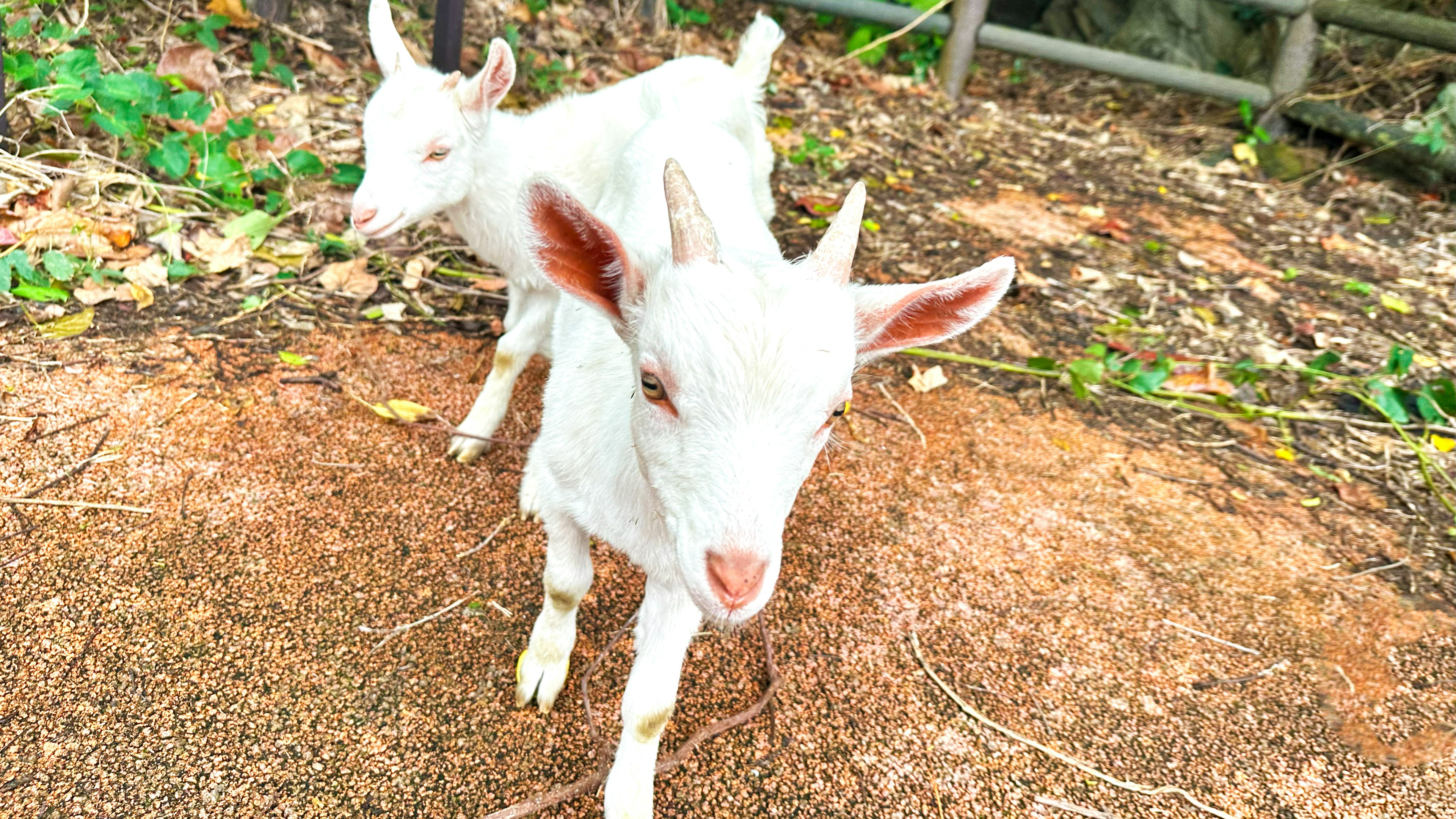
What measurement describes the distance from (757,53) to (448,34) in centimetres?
145

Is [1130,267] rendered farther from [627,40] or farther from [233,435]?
[233,435]

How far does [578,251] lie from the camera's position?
1838 mm

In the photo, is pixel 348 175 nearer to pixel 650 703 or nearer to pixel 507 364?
pixel 507 364

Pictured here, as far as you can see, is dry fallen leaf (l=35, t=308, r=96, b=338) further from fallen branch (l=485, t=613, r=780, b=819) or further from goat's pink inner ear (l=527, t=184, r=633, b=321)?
goat's pink inner ear (l=527, t=184, r=633, b=321)

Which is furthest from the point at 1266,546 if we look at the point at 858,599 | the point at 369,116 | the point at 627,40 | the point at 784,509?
the point at 627,40

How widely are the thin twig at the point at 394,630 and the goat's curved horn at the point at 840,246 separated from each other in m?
1.48

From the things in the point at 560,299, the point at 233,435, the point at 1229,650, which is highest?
the point at 560,299

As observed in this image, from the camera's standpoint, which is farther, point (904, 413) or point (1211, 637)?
point (904, 413)

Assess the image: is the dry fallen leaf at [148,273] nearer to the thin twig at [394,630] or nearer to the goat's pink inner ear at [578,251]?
the thin twig at [394,630]

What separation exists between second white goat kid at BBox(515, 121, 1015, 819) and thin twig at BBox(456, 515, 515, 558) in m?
0.50

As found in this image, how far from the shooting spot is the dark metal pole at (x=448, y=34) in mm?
4230

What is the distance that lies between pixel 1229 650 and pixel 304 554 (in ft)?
9.05

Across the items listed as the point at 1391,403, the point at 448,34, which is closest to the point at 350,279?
the point at 448,34

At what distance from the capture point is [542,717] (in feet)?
7.68
